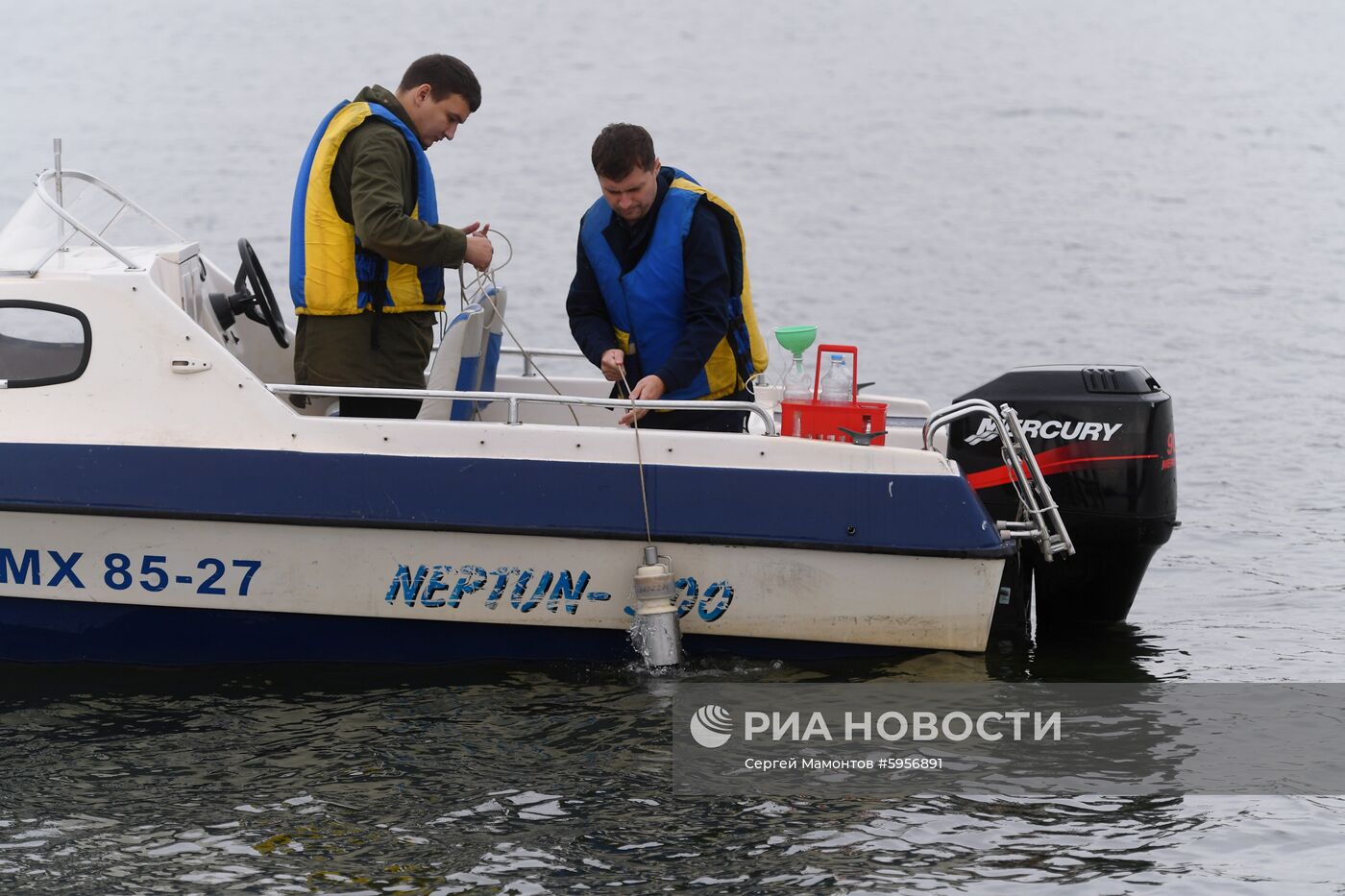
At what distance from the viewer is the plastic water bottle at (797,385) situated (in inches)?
237

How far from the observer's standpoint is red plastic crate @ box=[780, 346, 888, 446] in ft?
19.4

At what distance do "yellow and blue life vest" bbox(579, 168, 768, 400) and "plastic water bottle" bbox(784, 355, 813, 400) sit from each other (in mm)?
144

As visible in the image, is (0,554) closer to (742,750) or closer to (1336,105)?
(742,750)

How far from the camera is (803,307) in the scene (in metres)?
15.8

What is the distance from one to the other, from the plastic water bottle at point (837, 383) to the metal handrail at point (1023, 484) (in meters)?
0.32

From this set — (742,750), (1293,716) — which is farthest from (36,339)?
(1293,716)

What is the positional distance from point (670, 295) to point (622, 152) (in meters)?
0.60

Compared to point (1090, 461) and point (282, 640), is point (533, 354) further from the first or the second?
point (1090, 461)

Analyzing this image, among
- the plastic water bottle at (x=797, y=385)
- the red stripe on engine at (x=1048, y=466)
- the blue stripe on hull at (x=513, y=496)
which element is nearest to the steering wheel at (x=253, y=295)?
the blue stripe on hull at (x=513, y=496)

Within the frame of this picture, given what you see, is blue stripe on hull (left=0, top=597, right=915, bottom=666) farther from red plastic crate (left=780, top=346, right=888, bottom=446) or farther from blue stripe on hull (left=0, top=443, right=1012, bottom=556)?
red plastic crate (left=780, top=346, right=888, bottom=446)

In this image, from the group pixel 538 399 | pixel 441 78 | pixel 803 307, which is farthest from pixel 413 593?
pixel 803 307

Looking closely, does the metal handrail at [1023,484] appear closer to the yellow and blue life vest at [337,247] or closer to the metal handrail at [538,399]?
the metal handrail at [538,399]

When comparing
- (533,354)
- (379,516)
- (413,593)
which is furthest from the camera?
(533,354)

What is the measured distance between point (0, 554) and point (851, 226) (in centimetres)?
1491
